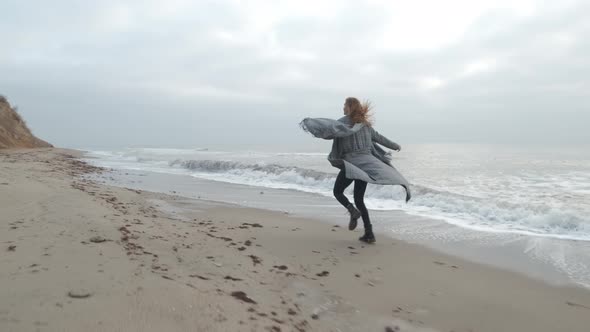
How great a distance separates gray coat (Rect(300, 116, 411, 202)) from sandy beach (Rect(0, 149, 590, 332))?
3.06ft

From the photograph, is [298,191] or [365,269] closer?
[365,269]

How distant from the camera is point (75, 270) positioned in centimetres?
250

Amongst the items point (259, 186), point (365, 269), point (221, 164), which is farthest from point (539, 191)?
point (221, 164)

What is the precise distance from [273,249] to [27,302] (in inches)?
107

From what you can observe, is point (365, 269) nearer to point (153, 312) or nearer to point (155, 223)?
point (153, 312)

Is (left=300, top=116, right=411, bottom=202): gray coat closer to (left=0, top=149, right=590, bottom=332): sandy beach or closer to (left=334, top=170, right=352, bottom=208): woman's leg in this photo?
(left=334, top=170, right=352, bottom=208): woman's leg

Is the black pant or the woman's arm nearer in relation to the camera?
the black pant

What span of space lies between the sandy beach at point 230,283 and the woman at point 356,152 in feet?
2.35

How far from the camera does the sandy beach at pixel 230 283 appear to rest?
2086mm

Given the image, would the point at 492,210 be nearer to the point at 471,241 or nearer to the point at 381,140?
the point at 471,241

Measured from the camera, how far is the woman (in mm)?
4734

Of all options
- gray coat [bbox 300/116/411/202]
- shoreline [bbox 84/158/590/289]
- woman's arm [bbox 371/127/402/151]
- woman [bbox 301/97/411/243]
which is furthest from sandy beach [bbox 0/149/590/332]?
woman's arm [bbox 371/127/402/151]

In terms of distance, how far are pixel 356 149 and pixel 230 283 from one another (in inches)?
107

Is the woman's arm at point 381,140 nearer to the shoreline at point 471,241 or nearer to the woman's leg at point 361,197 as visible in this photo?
the woman's leg at point 361,197
